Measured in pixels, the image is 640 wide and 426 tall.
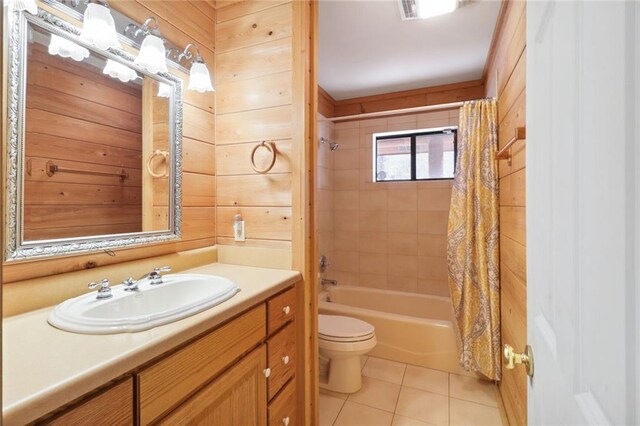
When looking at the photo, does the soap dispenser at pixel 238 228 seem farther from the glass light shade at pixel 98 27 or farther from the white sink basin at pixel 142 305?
the glass light shade at pixel 98 27

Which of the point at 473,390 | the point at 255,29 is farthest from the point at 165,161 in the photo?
the point at 473,390

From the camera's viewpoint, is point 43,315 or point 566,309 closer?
point 566,309

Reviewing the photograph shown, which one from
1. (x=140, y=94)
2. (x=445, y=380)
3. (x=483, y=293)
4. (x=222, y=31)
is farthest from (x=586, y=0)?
(x=445, y=380)

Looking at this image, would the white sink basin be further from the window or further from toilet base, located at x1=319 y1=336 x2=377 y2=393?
the window

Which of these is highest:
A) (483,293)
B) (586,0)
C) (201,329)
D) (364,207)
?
(586,0)

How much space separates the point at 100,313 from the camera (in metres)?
1.05

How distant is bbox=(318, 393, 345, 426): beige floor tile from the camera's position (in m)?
1.83

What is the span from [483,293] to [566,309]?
162cm

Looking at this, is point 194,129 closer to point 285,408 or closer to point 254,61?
point 254,61

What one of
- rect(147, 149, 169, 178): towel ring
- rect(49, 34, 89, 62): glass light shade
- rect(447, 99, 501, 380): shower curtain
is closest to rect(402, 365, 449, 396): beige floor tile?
rect(447, 99, 501, 380): shower curtain

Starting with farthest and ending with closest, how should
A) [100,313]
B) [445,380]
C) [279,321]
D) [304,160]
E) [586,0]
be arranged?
[445,380]
[304,160]
[279,321]
[100,313]
[586,0]

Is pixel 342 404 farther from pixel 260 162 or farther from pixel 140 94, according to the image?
pixel 140 94

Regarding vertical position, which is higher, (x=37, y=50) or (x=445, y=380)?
(x=37, y=50)

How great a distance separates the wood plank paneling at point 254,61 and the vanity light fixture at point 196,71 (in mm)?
174
